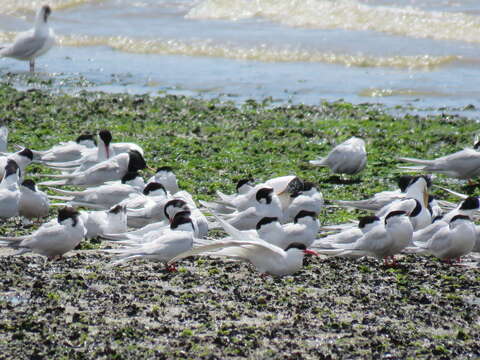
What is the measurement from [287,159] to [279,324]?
5153mm

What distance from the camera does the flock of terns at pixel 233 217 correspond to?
5918mm

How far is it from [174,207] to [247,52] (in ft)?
37.9

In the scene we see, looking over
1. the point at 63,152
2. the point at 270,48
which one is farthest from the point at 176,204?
the point at 270,48

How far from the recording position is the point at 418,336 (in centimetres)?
471

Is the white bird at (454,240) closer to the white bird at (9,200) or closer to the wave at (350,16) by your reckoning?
the white bird at (9,200)

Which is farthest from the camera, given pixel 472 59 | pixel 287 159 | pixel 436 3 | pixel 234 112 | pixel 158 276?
pixel 436 3

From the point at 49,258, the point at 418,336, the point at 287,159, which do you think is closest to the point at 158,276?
the point at 49,258

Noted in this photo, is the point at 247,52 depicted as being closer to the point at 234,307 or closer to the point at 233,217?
the point at 233,217

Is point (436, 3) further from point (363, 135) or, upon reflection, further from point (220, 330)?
point (220, 330)

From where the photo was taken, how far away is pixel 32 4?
25359 millimetres

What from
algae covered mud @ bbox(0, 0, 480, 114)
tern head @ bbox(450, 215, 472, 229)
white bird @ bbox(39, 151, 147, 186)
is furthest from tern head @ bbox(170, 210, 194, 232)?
algae covered mud @ bbox(0, 0, 480, 114)

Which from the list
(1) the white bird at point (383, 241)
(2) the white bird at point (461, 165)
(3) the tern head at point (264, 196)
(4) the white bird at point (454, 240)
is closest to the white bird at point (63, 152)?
(3) the tern head at point (264, 196)

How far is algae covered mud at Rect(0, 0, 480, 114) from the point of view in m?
14.2

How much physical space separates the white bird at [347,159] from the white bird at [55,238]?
12.1 ft
